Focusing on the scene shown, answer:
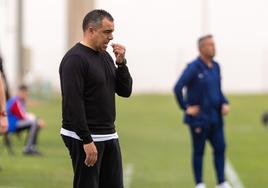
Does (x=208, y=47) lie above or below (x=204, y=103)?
above

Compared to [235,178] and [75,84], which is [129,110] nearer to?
[235,178]

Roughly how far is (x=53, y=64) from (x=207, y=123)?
4994 cm

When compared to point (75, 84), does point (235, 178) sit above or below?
below

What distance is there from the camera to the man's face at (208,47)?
43.3 feet

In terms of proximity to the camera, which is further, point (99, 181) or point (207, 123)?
point (207, 123)

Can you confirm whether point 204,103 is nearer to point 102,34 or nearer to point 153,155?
point 102,34

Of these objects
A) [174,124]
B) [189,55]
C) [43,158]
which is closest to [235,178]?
[43,158]

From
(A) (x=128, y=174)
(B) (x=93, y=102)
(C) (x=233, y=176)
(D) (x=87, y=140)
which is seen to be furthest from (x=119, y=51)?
(C) (x=233, y=176)

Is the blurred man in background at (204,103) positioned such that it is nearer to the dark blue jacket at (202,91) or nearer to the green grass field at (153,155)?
the dark blue jacket at (202,91)

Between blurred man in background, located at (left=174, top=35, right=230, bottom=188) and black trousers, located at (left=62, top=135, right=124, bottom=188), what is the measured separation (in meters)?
4.46

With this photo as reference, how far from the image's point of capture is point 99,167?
872cm

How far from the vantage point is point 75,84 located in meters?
8.38

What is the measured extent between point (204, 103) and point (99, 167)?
4834mm

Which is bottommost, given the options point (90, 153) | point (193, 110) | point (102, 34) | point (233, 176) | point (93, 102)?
point (233, 176)
